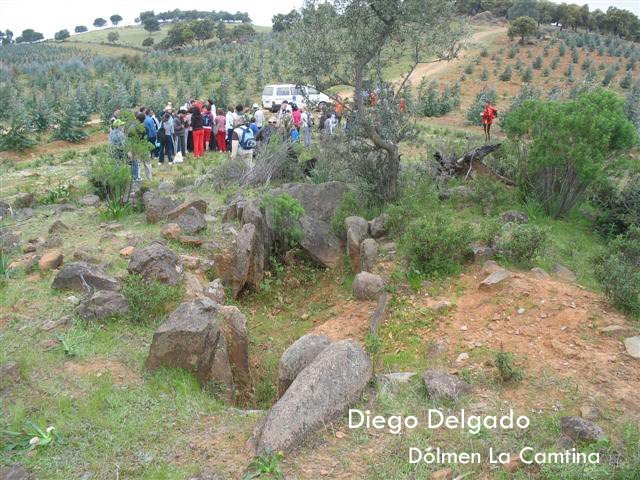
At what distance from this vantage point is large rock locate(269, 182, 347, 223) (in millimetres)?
9430

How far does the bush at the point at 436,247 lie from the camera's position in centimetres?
707

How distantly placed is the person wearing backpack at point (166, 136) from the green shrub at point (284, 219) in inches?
203

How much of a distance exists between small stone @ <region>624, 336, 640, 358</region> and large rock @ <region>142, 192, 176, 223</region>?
21.3ft

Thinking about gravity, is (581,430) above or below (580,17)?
below

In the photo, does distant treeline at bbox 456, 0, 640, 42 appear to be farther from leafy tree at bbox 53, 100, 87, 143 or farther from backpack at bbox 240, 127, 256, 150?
backpack at bbox 240, 127, 256, 150

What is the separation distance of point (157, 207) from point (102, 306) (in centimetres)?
322

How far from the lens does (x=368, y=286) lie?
7.14m

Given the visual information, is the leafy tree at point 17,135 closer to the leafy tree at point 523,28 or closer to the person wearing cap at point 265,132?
the person wearing cap at point 265,132

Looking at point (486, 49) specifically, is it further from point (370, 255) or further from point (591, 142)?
point (370, 255)

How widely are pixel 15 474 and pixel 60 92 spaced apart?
22696 mm

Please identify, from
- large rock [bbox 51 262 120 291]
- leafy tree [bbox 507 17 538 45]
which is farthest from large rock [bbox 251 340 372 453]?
leafy tree [bbox 507 17 538 45]

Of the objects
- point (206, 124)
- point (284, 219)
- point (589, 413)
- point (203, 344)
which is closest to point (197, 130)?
point (206, 124)

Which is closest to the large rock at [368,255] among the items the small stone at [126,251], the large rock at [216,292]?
the large rock at [216,292]

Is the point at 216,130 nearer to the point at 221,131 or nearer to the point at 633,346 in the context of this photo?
the point at 221,131
